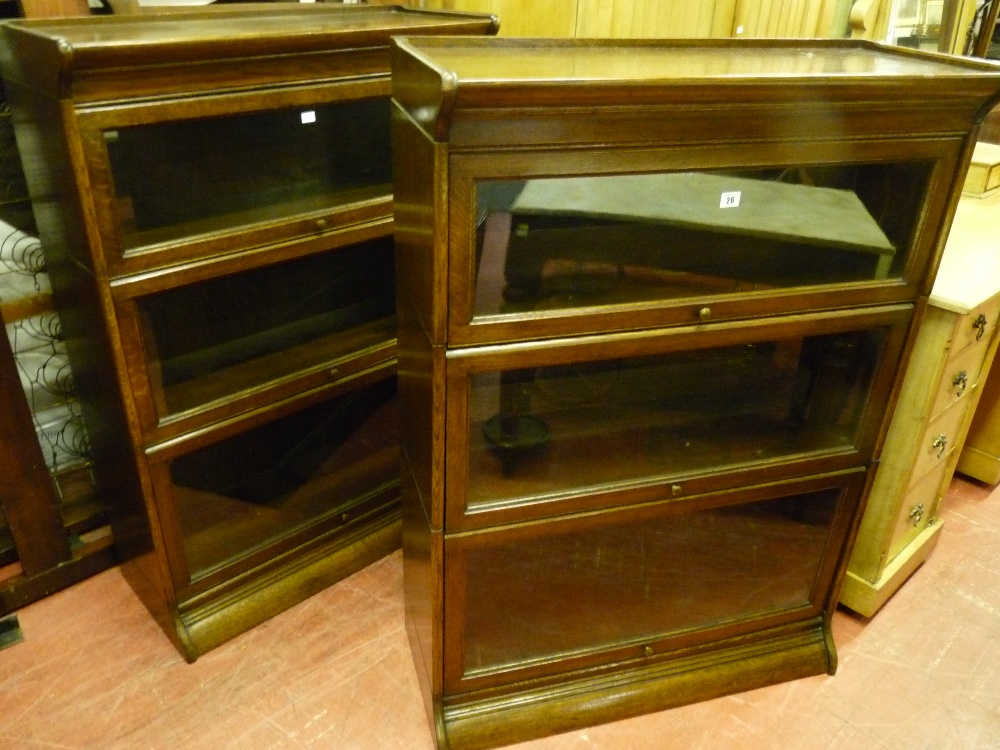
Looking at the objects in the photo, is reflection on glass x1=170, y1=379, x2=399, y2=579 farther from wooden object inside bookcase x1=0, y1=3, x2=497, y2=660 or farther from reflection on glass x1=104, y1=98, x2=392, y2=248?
reflection on glass x1=104, y1=98, x2=392, y2=248

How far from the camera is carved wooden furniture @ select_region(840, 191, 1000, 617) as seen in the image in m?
1.60

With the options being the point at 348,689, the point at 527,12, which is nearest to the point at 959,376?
the point at 527,12

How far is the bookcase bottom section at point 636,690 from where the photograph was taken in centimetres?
151

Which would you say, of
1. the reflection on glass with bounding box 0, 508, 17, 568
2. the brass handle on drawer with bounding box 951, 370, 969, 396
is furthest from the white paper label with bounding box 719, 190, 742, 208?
the reflection on glass with bounding box 0, 508, 17, 568

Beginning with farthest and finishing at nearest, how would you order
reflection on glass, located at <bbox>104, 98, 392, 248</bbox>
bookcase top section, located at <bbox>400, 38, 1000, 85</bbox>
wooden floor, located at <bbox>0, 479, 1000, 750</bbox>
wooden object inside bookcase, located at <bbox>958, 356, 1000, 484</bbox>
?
wooden object inside bookcase, located at <bbox>958, 356, 1000, 484</bbox> < wooden floor, located at <bbox>0, 479, 1000, 750</bbox> < reflection on glass, located at <bbox>104, 98, 392, 248</bbox> < bookcase top section, located at <bbox>400, 38, 1000, 85</bbox>

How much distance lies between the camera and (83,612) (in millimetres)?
1798

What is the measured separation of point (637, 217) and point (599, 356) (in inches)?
9.1

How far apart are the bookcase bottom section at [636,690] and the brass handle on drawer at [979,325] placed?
71 centimetres

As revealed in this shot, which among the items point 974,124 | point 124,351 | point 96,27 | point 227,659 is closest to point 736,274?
point 974,124

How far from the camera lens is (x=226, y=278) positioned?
1.65 m

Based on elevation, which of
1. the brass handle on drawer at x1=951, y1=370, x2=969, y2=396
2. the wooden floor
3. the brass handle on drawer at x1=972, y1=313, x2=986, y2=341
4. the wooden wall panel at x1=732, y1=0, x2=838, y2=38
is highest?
the wooden wall panel at x1=732, y1=0, x2=838, y2=38

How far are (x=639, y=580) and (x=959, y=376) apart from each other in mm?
832

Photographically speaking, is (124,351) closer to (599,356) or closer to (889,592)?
(599,356)

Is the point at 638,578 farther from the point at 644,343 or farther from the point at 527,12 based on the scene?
the point at 527,12
